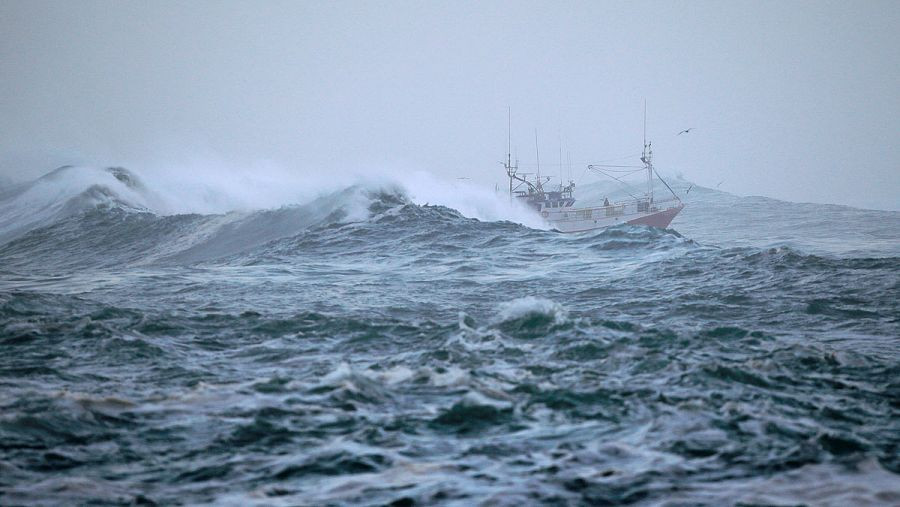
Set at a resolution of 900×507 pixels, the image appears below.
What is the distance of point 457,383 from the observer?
32.3 feet

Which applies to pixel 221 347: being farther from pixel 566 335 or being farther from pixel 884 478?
pixel 884 478

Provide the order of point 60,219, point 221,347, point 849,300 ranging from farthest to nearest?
point 60,219 → point 849,300 → point 221,347

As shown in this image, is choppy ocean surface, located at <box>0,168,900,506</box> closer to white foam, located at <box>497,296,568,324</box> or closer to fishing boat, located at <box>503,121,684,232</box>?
white foam, located at <box>497,296,568,324</box>

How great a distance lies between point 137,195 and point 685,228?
135ft

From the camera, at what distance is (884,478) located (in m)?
6.66

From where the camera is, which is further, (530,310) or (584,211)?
(584,211)

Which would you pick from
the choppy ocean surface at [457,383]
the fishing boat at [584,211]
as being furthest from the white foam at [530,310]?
the fishing boat at [584,211]

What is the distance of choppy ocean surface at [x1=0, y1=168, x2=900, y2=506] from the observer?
6695 mm

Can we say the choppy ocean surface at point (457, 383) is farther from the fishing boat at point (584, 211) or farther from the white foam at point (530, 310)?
the fishing boat at point (584, 211)

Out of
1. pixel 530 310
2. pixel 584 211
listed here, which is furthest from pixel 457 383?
pixel 584 211

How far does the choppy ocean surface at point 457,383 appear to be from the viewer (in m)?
6.70

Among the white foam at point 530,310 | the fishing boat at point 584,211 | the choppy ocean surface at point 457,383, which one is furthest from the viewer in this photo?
the fishing boat at point 584,211

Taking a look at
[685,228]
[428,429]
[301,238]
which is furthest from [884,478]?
[685,228]

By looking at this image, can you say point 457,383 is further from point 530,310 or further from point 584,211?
point 584,211
